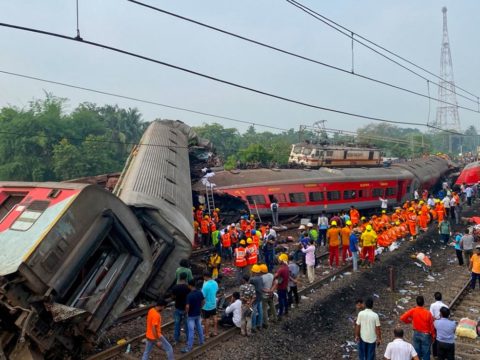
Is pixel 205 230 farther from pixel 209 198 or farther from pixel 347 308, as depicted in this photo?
pixel 347 308

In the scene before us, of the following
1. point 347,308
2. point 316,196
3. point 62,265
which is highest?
point 62,265

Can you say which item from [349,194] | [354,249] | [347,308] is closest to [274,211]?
[349,194]

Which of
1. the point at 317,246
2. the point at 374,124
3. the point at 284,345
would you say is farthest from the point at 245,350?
the point at 374,124

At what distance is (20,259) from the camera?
6.07 metres

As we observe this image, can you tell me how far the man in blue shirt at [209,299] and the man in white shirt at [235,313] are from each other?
293mm

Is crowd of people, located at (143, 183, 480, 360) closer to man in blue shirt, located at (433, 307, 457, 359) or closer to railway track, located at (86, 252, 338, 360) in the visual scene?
man in blue shirt, located at (433, 307, 457, 359)

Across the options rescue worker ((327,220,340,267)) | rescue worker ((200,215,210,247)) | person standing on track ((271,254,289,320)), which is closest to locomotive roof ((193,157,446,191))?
rescue worker ((200,215,210,247))

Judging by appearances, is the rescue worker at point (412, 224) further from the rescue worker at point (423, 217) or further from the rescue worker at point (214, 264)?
the rescue worker at point (214, 264)

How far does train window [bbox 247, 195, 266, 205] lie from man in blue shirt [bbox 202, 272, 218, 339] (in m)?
11.7

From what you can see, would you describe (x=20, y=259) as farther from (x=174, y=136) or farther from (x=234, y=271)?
(x=174, y=136)

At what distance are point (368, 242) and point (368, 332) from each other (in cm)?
696

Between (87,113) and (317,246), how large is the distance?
43056 millimetres

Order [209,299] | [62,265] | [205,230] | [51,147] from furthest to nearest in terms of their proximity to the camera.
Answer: [51,147], [205,230], [209,299], [62,265]

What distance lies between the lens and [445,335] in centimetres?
741
